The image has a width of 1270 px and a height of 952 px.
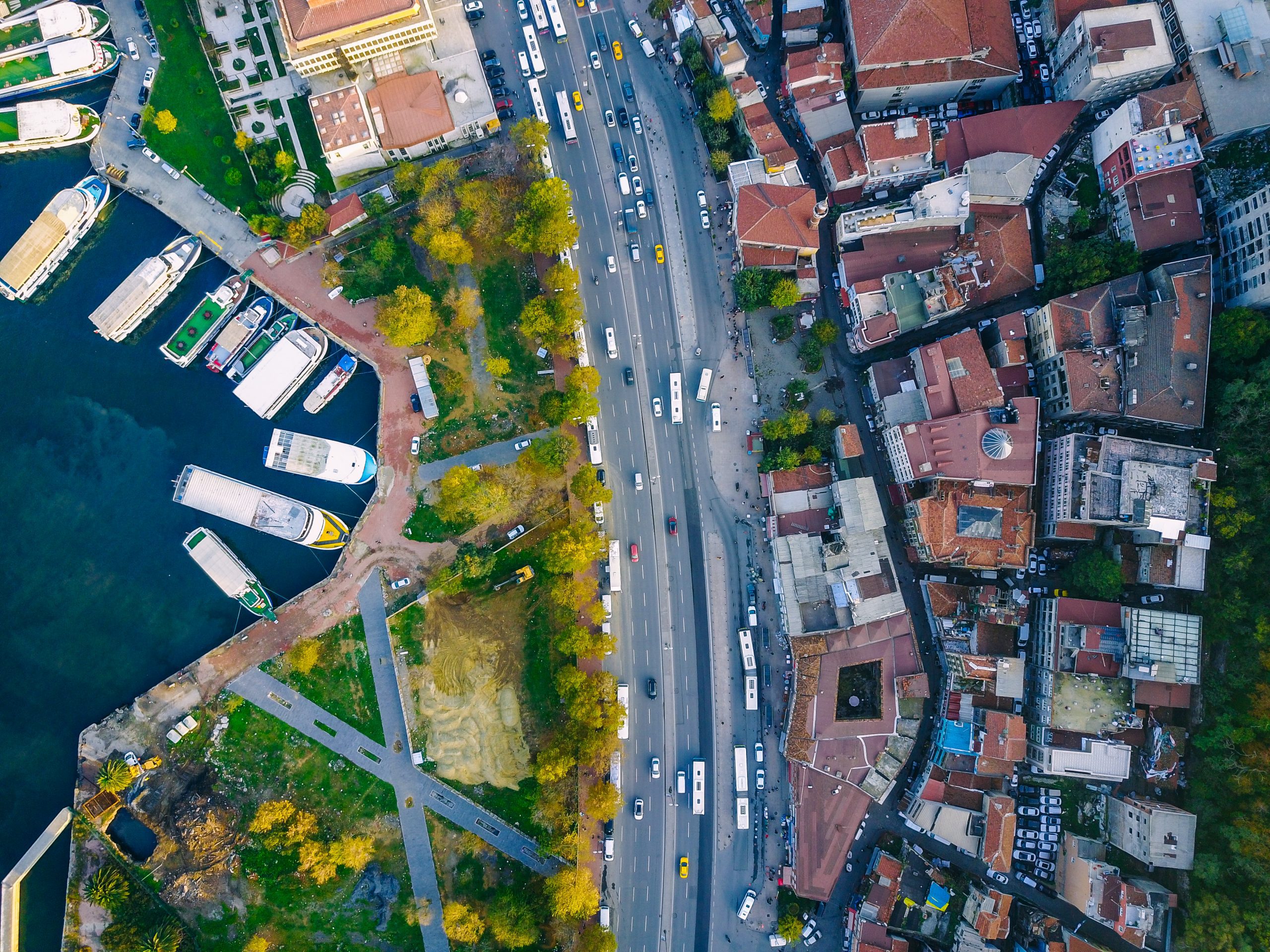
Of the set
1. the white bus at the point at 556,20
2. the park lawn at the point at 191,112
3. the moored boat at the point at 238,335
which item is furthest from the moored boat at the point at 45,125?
the white bus at the point at 556,20

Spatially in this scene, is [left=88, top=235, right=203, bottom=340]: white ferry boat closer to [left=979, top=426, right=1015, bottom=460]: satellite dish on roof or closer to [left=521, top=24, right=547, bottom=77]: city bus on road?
[left=521, top=24, right=547, bottom=77]: city bus on road

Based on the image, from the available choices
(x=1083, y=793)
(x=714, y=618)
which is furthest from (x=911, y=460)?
(x=1083, y=793)

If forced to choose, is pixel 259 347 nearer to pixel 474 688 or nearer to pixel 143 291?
pixel 143 291

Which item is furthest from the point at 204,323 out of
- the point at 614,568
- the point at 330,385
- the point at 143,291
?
the point at 614,568

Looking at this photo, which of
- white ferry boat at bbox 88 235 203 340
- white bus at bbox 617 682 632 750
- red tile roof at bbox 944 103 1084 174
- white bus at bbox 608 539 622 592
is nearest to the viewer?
red tile roof at bbox 944 103 1084 174


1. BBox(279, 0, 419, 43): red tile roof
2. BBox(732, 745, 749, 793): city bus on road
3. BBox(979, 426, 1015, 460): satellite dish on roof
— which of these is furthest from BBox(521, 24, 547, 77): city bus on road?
BBox(732, 745, 749, 793): city bus on road

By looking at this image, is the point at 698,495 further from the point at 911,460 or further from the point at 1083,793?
the point at 1083,793
